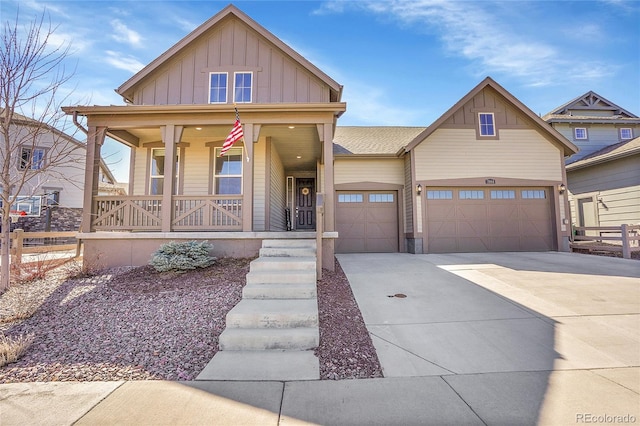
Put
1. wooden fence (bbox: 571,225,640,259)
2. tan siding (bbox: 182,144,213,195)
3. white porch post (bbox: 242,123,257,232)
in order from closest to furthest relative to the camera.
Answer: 1. white porch post (bbox: 242,123,257,232)
2. wooden fence (bbox: 571,225,640,259)
3. tan siding (bbox: 182,144,213,195)

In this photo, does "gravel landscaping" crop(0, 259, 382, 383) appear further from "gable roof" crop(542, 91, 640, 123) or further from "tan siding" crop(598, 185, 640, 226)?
"gable roof" crop(542, 91, 640, 123)

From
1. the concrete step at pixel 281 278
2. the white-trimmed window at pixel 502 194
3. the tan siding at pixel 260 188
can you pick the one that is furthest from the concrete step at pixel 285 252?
the white-trimmed window at pixel 502 194

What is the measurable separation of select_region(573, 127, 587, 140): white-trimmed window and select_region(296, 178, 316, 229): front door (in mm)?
13389

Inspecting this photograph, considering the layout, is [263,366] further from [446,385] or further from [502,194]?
[502,194]

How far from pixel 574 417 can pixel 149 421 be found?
3215 mm

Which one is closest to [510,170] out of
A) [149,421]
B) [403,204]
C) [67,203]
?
[403,204]

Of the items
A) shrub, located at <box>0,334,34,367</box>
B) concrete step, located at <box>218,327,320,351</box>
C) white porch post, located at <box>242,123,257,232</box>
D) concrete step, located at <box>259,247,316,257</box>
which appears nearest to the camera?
shrub, located at <box>0,334,34,367</box>

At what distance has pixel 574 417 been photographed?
221 cm

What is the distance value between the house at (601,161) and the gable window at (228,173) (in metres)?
14.0

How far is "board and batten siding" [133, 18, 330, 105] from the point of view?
350 inches

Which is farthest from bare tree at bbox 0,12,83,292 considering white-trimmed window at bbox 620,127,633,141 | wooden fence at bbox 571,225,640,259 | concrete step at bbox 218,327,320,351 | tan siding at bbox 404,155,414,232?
white-trimmed window at bbox 620,127,633,141

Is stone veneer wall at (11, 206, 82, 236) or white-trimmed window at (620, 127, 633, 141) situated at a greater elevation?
white-trimmed window at (620, 127, 633, 141)

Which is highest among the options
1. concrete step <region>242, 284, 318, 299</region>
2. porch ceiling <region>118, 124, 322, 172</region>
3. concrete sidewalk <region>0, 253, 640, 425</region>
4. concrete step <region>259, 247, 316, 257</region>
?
porch ceiling <region>118, 124, 322, 172</region>

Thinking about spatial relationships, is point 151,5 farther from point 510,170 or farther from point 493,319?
point 510,170
